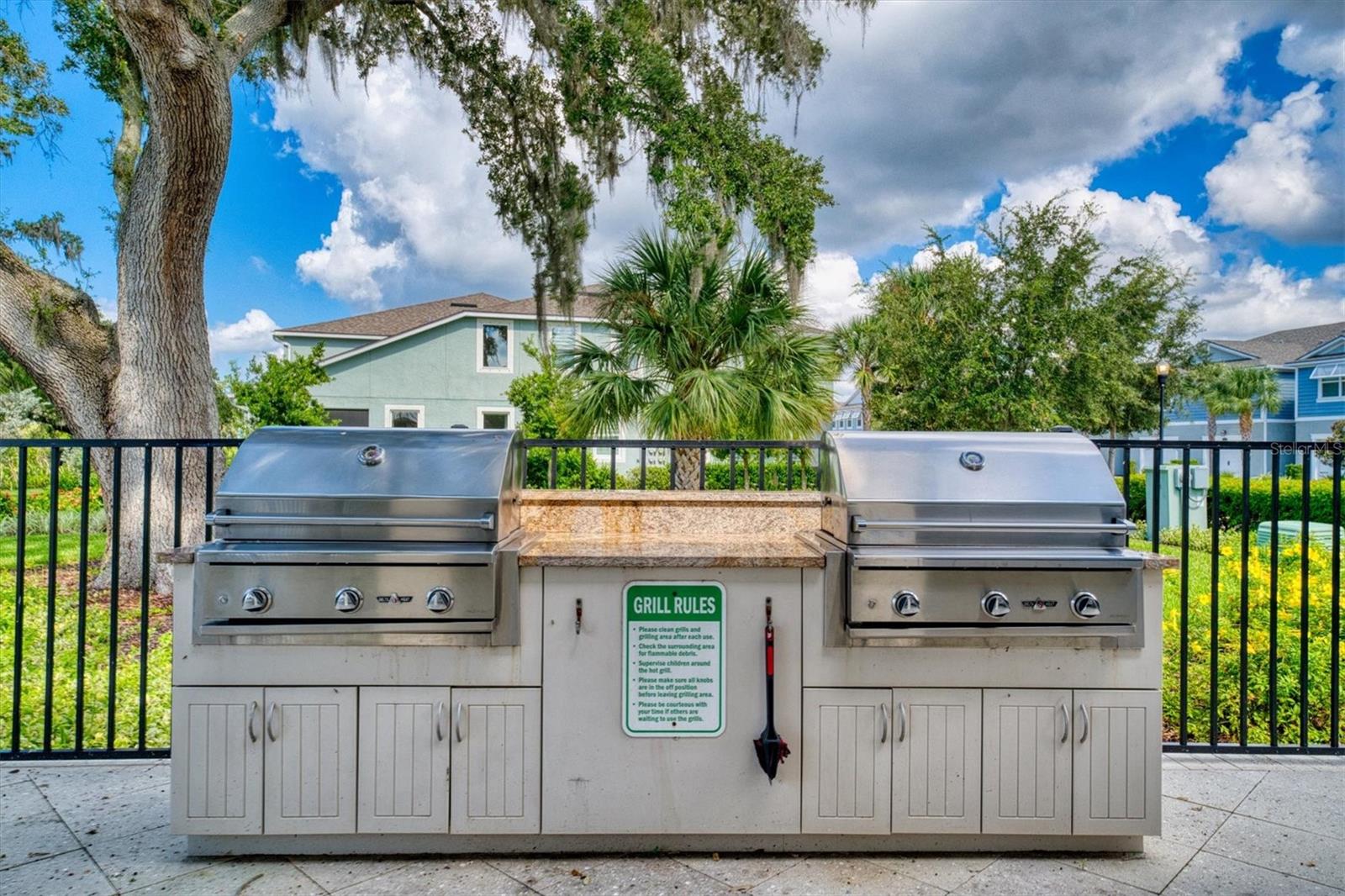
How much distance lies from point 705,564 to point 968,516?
79 centimetres

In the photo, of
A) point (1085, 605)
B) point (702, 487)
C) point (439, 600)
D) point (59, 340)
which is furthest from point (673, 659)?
point (59, 340)

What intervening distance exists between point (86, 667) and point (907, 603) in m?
5.51

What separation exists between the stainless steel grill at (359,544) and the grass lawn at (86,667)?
3.60 feet

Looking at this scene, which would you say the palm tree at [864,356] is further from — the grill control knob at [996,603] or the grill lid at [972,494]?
the grill control knob at [996,603]

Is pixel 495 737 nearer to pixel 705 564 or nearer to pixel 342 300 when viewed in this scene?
pixel 705 564

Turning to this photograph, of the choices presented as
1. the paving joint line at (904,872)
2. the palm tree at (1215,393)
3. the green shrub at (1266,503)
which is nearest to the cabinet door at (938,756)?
the paving joint line at (904,872)

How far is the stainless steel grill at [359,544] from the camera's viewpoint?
1922 millimetres

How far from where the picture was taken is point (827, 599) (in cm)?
201

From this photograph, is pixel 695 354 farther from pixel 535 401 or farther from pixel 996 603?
Answer: pixel 535 401

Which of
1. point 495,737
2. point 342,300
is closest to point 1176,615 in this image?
point 495,737

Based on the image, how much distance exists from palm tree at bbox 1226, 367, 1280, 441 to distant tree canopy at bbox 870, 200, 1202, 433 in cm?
1226

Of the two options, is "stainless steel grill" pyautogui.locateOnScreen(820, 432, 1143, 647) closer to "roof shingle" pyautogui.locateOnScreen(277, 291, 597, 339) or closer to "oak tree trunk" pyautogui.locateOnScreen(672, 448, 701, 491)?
"oak tree trunk" pyautogui.locateOnScreen(672, 448, 701, 491)

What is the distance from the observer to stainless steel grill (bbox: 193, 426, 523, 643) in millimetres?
1922

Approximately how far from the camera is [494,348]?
1769cm
